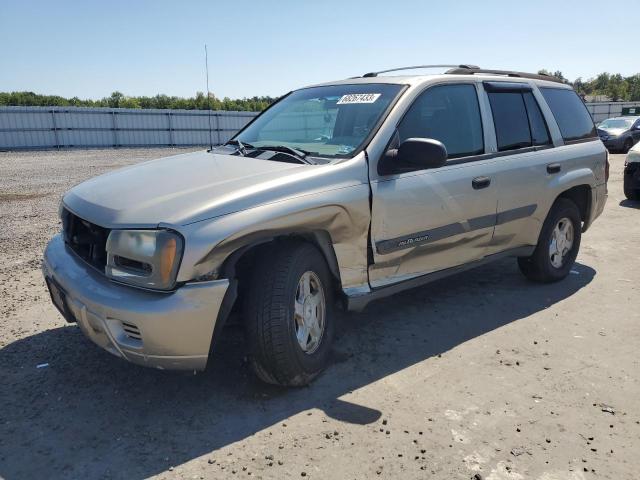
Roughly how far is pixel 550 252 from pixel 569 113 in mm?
1388

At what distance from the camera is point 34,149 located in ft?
77.2

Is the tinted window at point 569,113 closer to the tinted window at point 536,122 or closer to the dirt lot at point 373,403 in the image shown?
the tinted window at point 536,122

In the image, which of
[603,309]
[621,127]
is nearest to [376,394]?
[603,309]

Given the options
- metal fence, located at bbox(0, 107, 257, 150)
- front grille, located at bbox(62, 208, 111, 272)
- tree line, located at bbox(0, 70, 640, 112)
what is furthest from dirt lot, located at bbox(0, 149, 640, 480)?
tree line, located at bbox(0, 70, 640, 112)

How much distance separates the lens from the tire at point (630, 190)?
966cm

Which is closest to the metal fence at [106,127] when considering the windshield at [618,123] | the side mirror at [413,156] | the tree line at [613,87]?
the windshield at [618,123]

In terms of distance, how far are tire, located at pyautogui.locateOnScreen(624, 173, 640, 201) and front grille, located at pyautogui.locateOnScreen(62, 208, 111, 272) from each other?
9531 millimetres

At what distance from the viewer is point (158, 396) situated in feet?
10.3

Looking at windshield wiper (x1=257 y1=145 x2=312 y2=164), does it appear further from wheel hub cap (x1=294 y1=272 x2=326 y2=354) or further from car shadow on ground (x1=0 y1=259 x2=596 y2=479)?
car shadow on ground (x1=0 y1=259 x2=596 y2=479)

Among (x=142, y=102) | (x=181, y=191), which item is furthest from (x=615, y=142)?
(x=142, y=102)

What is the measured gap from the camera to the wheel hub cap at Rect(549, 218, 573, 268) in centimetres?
511

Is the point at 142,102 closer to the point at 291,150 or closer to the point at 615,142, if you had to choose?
the point at 615,142

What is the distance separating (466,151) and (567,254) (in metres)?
2.01

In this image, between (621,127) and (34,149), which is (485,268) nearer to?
(621,127)
